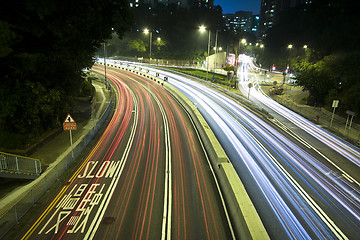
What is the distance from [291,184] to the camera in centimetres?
1434

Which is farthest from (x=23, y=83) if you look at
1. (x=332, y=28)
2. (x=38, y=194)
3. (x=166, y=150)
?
(x=332, y=28)

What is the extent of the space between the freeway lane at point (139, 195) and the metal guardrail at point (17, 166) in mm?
2393

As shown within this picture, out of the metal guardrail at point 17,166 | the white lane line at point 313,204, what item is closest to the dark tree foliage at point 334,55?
the white lane line at point 313,204

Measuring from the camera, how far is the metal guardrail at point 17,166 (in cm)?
1350

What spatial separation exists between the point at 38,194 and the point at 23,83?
25.5 feet

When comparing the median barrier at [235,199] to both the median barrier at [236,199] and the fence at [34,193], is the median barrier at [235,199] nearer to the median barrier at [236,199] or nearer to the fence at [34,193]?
the median barrier at [236,199]

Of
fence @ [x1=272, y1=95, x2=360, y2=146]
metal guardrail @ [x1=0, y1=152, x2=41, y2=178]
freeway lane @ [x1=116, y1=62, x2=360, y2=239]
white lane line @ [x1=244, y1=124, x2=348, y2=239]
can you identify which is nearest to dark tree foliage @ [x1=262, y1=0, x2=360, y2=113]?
fence @ [x1=272, y1=95, x2=360, y2=146]

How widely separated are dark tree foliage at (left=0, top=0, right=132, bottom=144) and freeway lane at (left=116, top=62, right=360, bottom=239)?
1374 cm

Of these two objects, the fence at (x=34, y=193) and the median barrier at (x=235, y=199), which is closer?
the median barrier at (x=235, y=199)

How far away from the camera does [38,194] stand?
12.1 meters

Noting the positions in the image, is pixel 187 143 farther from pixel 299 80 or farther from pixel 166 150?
pixel 299 80

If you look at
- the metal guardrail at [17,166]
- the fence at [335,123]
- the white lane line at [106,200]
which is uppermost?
the fence at [335,123]

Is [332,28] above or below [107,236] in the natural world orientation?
above

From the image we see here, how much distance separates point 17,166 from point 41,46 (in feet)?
27.4
